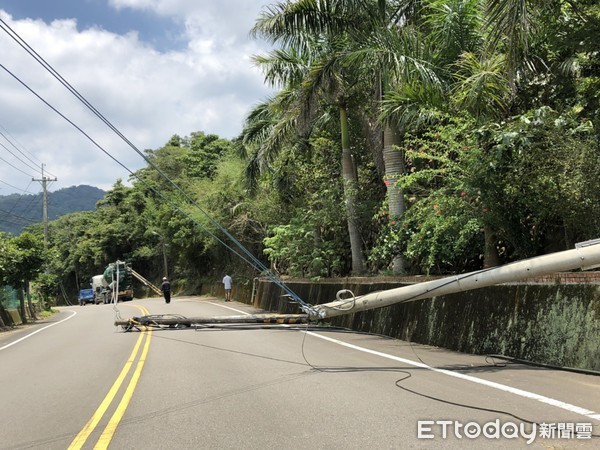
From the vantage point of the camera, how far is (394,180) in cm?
1552

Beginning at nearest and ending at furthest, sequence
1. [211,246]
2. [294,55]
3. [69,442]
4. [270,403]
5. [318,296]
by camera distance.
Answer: [69,442] < [270,403] < [294,55] < [318,296] < [211,246]

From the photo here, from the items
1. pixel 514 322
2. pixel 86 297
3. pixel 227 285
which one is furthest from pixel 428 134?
pixel 86 297

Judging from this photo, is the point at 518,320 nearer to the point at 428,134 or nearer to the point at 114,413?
the point at 428,134

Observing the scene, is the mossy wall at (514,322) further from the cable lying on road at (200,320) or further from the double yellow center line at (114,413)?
the double yellow center line at (114,413)

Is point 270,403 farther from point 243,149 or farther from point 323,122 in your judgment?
point 243,149

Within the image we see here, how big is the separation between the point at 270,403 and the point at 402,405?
5.36ft

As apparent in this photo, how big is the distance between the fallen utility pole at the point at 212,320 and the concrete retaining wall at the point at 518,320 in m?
2.72

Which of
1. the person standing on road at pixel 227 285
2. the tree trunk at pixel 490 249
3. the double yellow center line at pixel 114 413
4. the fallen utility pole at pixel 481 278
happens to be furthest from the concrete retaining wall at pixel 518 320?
the person standing on road at pixel 227 285

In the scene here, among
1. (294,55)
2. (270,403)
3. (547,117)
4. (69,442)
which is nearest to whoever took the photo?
(69,442)

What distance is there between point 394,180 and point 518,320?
714cm

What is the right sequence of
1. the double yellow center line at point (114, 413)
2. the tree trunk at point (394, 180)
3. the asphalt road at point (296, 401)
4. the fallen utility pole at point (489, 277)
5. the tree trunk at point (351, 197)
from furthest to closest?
the tree trunk at point (351, 197)
the tree trunk at point (394, 180)
the fallen utility pole at point (489, 277)
the double yellow center line at point (114, 413)
the asphalt road at point (296, 401)

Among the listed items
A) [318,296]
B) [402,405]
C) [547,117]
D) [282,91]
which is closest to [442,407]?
[402,405]

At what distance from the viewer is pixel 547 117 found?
9.69 meters

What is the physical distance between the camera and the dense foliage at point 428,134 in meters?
9.79
